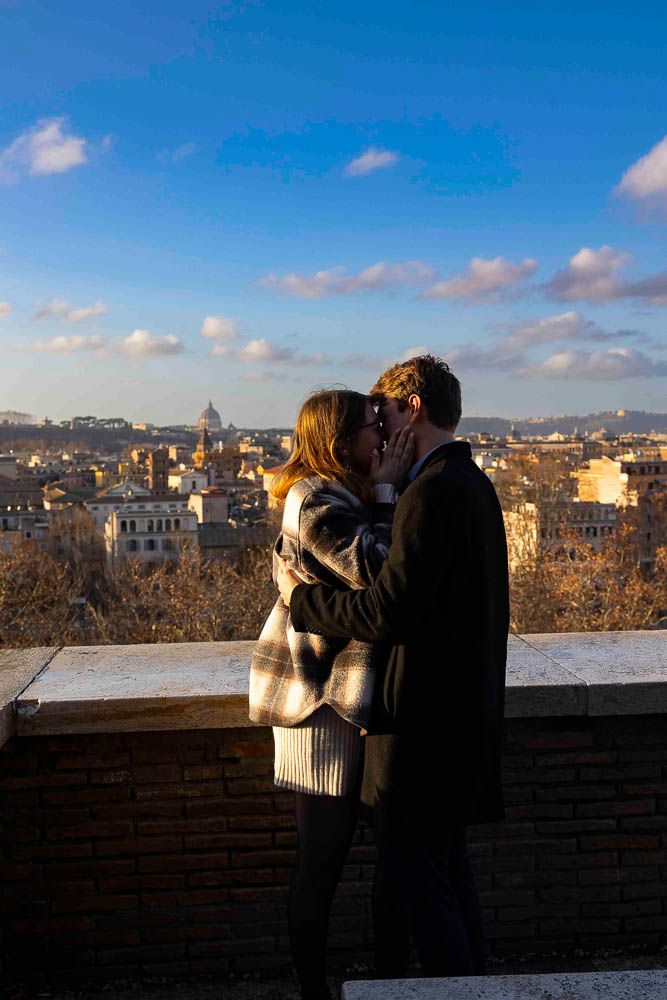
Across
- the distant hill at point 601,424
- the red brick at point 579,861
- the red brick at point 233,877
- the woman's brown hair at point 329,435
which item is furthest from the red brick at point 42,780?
the distant hill at point 601,424

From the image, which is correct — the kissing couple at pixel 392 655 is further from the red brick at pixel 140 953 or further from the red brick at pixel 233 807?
the red brick at pixel 140 953

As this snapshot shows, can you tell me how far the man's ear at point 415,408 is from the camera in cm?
166

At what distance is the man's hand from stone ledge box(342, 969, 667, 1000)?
2.39ft

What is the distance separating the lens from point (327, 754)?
163 centimetres

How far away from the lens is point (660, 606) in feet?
78.6

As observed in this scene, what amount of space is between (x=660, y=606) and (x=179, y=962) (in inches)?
934

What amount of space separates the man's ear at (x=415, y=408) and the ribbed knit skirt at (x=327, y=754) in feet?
1.78

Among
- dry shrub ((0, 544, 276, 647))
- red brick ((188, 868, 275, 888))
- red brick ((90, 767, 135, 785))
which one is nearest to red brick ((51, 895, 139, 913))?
red brick ((188, 868, 275, 888))

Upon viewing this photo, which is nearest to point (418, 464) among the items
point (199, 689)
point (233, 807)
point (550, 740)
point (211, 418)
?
point (199, 689)

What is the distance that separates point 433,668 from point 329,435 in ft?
1.46

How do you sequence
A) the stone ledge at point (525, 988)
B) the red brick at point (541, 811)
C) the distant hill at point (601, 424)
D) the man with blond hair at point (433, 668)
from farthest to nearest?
the distant hill at point (601, 424) < the red brick at point (541, 811) < the man with blond hair at point (433, 668) < the stone ledge at point (525, 988)

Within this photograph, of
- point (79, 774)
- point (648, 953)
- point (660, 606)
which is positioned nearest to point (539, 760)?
point (648, 953)

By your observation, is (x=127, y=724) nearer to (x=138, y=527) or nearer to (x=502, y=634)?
(x=502, y=634)

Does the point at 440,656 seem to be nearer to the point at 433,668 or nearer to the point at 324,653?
the point at 433,668
